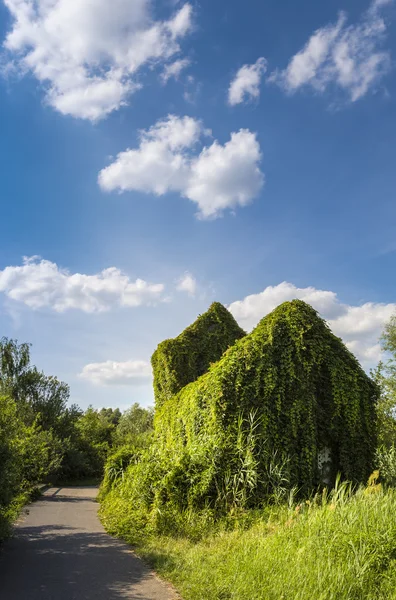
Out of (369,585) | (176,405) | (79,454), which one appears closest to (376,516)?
(369,585)

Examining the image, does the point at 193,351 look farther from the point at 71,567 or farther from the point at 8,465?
the point at 71,567

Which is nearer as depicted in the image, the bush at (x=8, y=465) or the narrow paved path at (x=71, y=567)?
the narrow paved path at (x=71, y=567)

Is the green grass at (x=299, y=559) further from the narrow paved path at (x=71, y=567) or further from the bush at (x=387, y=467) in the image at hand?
the bush at (x=387, y=467)

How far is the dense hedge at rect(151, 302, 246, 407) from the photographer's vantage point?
24000mm

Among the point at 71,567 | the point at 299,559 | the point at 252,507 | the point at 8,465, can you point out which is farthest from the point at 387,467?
the point at 8,465

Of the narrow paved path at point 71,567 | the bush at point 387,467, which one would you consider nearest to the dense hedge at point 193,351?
the bush at point 387,467

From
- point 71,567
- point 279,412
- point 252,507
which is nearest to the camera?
point 71,567

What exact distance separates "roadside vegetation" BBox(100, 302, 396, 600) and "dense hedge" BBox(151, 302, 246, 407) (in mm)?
6775

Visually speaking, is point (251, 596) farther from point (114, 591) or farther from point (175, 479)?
point (175, 479)

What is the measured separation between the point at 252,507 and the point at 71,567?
14.2 feet

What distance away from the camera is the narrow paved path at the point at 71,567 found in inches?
254

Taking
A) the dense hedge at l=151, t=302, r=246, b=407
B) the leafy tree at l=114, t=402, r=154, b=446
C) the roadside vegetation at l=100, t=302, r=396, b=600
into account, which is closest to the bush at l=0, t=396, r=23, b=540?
the roadside vegetation at l=100, t=302, r=396, b=600

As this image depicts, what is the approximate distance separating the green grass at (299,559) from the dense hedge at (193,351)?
15.2 m

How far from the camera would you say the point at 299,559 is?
6180 mm
